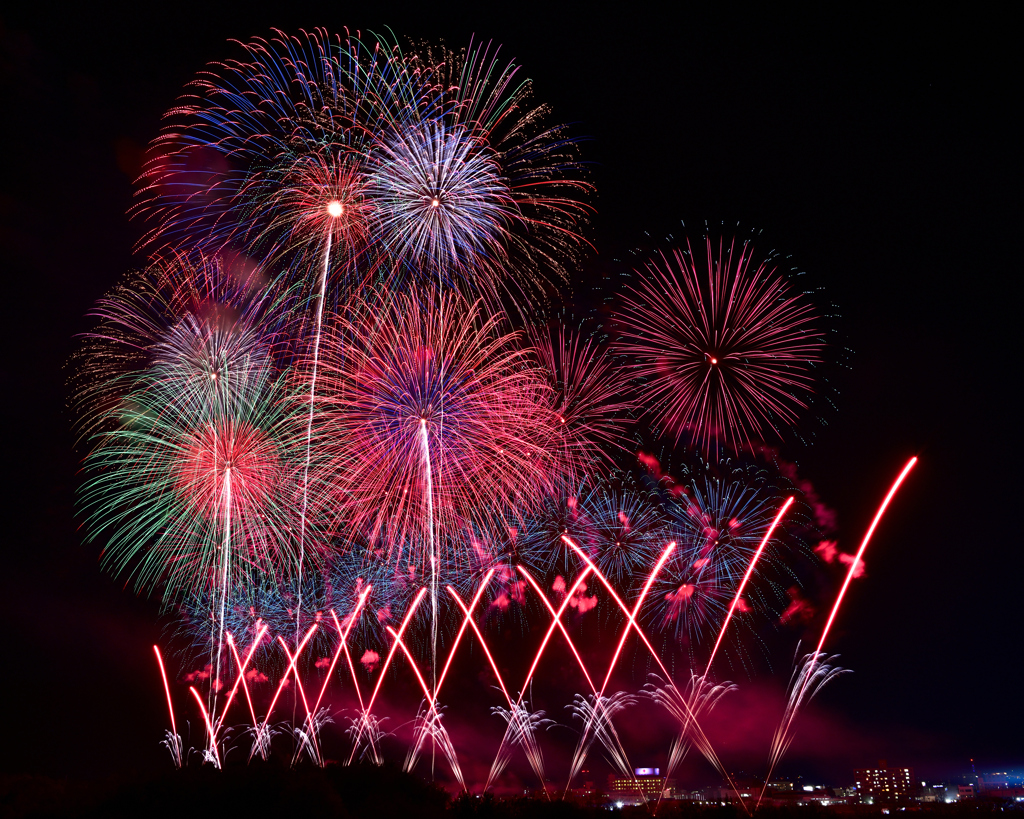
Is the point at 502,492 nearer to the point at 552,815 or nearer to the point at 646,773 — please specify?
the point at 552,815

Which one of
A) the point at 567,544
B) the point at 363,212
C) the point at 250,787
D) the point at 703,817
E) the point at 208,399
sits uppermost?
the point at 363,212

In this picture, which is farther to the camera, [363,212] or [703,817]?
[703,817]

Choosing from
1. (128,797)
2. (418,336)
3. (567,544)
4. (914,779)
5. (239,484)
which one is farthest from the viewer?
(914,779)

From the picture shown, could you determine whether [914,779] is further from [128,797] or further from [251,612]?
[128,797]

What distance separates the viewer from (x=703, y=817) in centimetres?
2320

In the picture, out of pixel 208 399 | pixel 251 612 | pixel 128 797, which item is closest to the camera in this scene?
pixel 128 797

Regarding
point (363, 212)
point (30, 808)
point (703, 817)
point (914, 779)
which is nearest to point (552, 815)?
point (703, 817)

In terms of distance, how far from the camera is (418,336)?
21906 millimetres

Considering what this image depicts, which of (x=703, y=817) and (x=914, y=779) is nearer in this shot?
(x=703, y=817)

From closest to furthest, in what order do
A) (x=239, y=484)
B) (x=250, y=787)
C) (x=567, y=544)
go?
(x=250, y=787), (x=239, y=484), (x=567, y=544)

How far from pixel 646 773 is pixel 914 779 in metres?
26.1

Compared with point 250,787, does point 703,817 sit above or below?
below

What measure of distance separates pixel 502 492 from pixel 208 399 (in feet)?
32.2

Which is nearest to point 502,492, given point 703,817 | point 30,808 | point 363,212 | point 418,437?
point 418,437
